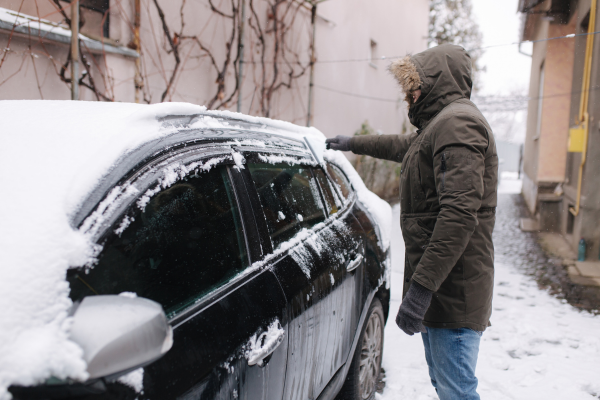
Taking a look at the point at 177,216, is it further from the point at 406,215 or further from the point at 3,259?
the point at 406,215

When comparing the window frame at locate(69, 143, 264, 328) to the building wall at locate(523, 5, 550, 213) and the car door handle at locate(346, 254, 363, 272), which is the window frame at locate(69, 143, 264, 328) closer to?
the car door handle at locate(346, 254, 363, 272)

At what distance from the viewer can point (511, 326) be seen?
13.2 ft

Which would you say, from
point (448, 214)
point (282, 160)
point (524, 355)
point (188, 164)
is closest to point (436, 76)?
point (448, 214)

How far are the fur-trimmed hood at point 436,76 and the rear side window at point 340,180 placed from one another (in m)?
0.85

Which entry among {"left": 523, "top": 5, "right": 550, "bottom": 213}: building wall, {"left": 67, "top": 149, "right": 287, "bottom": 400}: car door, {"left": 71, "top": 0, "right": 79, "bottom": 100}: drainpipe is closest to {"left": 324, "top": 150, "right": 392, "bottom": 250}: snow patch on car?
{"left": 67, "top": 149, "right": 287, "bottom": 400}: car door

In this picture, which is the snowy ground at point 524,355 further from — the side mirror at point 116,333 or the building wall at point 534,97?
the building wall at point 534,97

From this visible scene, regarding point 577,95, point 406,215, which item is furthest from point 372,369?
point 577,95

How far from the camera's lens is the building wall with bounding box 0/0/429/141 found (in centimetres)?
390

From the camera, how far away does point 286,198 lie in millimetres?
2033

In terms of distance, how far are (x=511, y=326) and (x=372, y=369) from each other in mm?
1929

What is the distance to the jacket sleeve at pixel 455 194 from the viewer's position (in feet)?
5.76

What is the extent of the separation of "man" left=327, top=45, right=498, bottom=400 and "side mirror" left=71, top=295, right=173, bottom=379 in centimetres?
118

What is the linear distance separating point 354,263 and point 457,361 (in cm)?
71

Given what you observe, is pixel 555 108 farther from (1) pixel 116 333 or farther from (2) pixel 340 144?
(1) pixel 116 333
